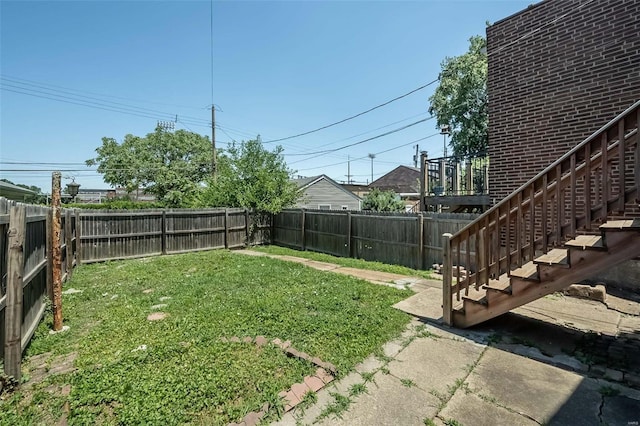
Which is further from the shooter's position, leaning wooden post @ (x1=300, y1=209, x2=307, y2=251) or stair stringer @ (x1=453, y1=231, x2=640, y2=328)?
leaning wooden post @ (x1=300, y1=209, x2=307, y2=251)

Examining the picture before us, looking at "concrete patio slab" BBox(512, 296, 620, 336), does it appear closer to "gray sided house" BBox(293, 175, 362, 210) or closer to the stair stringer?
the stair stringer

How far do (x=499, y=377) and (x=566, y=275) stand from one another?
1.26 meters

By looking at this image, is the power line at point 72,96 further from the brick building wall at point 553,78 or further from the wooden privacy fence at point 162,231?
the brick building wall at point 553,78

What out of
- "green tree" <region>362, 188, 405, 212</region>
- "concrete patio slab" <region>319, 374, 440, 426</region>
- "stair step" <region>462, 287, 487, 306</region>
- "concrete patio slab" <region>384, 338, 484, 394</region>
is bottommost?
"concrete patio slab" <region>384, 338, 484, 394</region>

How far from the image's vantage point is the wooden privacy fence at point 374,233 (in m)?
6.77

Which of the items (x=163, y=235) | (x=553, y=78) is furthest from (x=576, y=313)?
(x=163, y=235)

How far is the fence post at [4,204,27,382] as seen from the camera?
228 cm

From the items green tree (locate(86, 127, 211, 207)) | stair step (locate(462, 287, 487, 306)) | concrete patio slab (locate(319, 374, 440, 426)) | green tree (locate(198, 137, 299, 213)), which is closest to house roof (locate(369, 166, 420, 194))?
Result: green tree (locate(86, 127, 211, 207))

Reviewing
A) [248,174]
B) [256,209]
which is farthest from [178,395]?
[248,174]

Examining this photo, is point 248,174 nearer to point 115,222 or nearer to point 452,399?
point 115,222

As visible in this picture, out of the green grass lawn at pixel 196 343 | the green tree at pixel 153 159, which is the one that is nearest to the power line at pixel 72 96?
Answer: the green tree at pixel 153 159

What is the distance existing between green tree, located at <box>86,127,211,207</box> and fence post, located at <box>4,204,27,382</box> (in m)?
22.8

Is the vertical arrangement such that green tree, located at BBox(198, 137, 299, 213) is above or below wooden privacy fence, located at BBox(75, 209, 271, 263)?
above

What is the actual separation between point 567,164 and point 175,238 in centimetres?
993
